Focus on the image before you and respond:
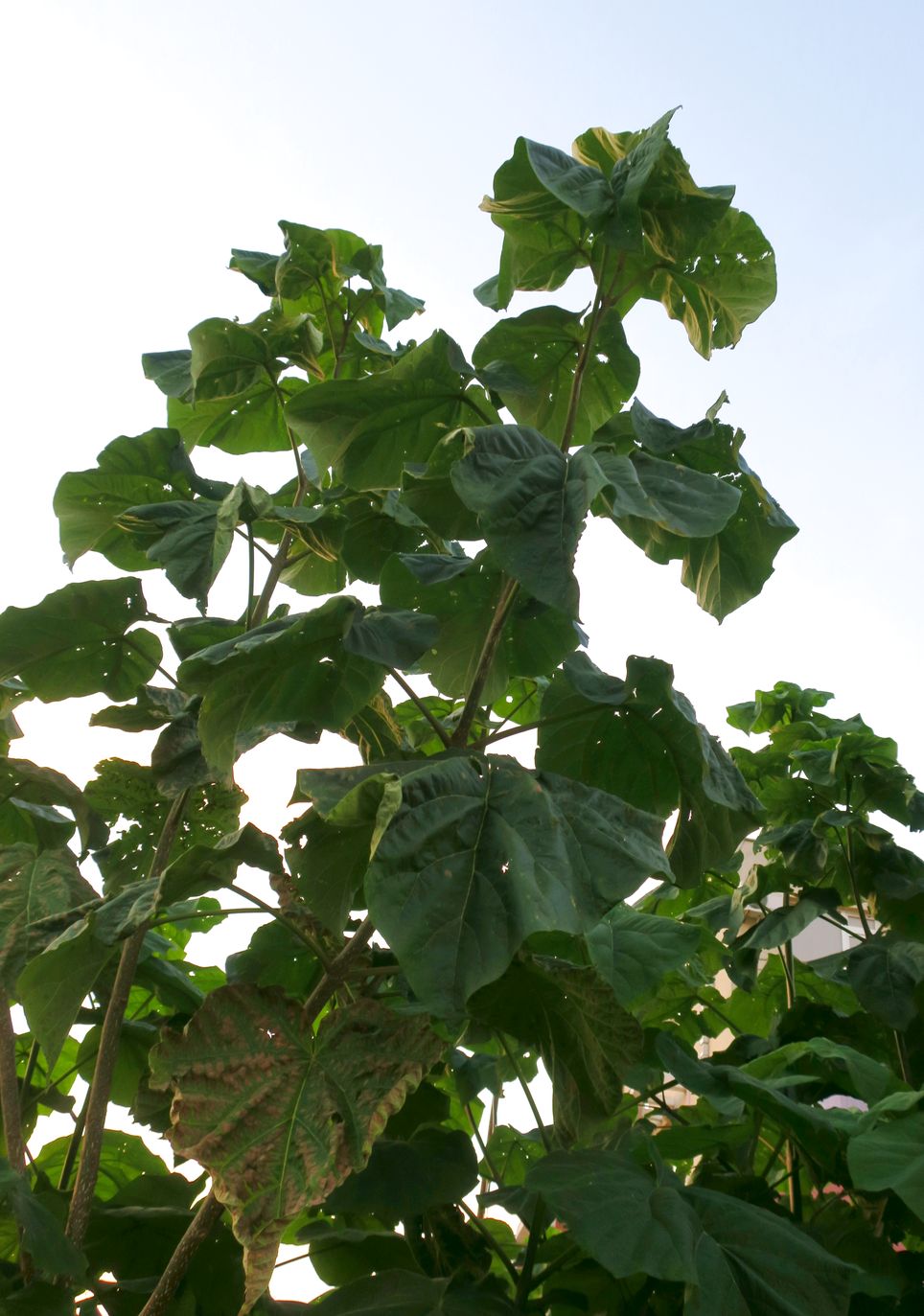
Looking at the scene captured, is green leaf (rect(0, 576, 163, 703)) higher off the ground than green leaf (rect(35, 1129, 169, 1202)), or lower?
higher

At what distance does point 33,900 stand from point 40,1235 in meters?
0.38

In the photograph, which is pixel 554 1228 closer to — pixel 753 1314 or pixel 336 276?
pixel 753 1314

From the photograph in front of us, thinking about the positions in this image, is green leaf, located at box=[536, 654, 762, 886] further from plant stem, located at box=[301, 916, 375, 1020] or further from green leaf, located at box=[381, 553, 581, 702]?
plant stem, located at box=[301, 916, 375, 1020]

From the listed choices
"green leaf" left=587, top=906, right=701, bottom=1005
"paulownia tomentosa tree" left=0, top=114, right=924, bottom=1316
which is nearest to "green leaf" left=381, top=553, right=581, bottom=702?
"paulownia tomentosa tree" left=0, top=114, right=924, bottom=1316

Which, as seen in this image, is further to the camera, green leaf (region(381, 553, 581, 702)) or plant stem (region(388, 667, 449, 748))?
green leaf (region(381, 553, 581, 702))

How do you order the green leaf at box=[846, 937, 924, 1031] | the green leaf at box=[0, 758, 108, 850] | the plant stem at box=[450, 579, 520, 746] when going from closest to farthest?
the plant stem at box=[450, 579, 520, 746]
the green leaf at box=[0, 758, 108, 850]
the green leaf at box=[846, 937, 924, 1031]

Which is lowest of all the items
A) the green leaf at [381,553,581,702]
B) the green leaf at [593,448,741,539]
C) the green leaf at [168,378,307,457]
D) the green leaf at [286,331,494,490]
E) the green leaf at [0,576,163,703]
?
the green leaf at [593,448,741,539]

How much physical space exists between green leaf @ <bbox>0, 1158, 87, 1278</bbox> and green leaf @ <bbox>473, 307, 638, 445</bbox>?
3.47ft

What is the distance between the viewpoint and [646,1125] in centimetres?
174

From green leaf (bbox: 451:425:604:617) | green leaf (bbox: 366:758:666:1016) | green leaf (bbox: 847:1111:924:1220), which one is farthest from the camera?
green leaf (bbox: 847:1111:924:1220)

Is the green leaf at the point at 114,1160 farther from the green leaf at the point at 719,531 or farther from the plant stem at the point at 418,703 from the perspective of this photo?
the green leaf at the point at 719,531

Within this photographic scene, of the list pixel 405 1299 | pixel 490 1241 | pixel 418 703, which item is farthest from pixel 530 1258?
pixel 418 703

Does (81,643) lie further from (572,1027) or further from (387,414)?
(572,1027)

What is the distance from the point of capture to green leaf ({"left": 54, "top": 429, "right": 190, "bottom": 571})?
5.70 feet
